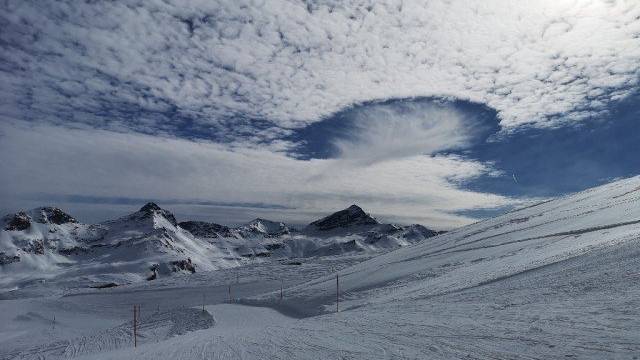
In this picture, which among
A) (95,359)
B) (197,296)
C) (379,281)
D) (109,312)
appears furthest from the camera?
(197,296)

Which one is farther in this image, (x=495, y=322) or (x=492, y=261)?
(x=492, y=261)

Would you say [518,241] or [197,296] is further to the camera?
[197,296]

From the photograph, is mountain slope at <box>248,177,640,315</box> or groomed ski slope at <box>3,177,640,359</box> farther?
mountain slope at <box>248,177,640,315</box>

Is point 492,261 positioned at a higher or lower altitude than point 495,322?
higher

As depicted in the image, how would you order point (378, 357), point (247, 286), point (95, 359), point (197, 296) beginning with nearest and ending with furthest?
point (378, 357)
point (95, 359)
point (197, 296)
point (247, 286)

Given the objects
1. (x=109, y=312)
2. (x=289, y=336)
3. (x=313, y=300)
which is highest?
(x=289, y=336)

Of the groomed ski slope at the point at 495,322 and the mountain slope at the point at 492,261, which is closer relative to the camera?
the groomed ski slope at the point at 495,322

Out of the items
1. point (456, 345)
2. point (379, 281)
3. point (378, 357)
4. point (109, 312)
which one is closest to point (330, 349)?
point (378, 357)

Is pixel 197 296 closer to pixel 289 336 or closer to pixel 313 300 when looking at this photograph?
pixel 313 300

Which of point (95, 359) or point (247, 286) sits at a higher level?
point (95, 359)
